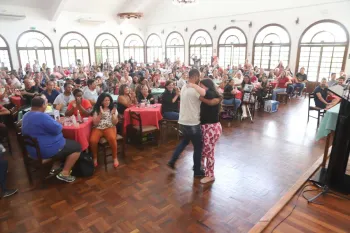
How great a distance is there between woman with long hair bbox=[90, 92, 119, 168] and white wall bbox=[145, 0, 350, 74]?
30.7 ft

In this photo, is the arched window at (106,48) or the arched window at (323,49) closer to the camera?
the arched window at (323,49)

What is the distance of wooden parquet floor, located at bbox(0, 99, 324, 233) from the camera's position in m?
2.63

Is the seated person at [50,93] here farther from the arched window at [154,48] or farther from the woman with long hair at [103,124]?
the arched window at [154,48]

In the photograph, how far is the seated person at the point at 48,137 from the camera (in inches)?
121

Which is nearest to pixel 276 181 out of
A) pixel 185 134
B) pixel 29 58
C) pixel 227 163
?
pixel 227 163

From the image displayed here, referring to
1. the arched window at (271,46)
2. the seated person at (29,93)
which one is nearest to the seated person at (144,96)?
the seated person at (29,93)

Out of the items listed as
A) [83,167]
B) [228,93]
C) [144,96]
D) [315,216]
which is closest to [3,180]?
[83,167]

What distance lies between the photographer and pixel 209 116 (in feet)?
10.4

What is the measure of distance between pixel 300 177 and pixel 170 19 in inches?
547

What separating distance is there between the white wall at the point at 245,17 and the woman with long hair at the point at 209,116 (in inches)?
341

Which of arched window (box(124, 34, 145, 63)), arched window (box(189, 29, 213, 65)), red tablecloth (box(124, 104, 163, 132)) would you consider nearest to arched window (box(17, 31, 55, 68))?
arched window (box(124, 34, 145, 63))

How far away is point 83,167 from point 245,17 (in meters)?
10.9

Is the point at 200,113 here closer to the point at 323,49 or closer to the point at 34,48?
the point at 323,49

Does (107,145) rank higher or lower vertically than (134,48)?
lower
